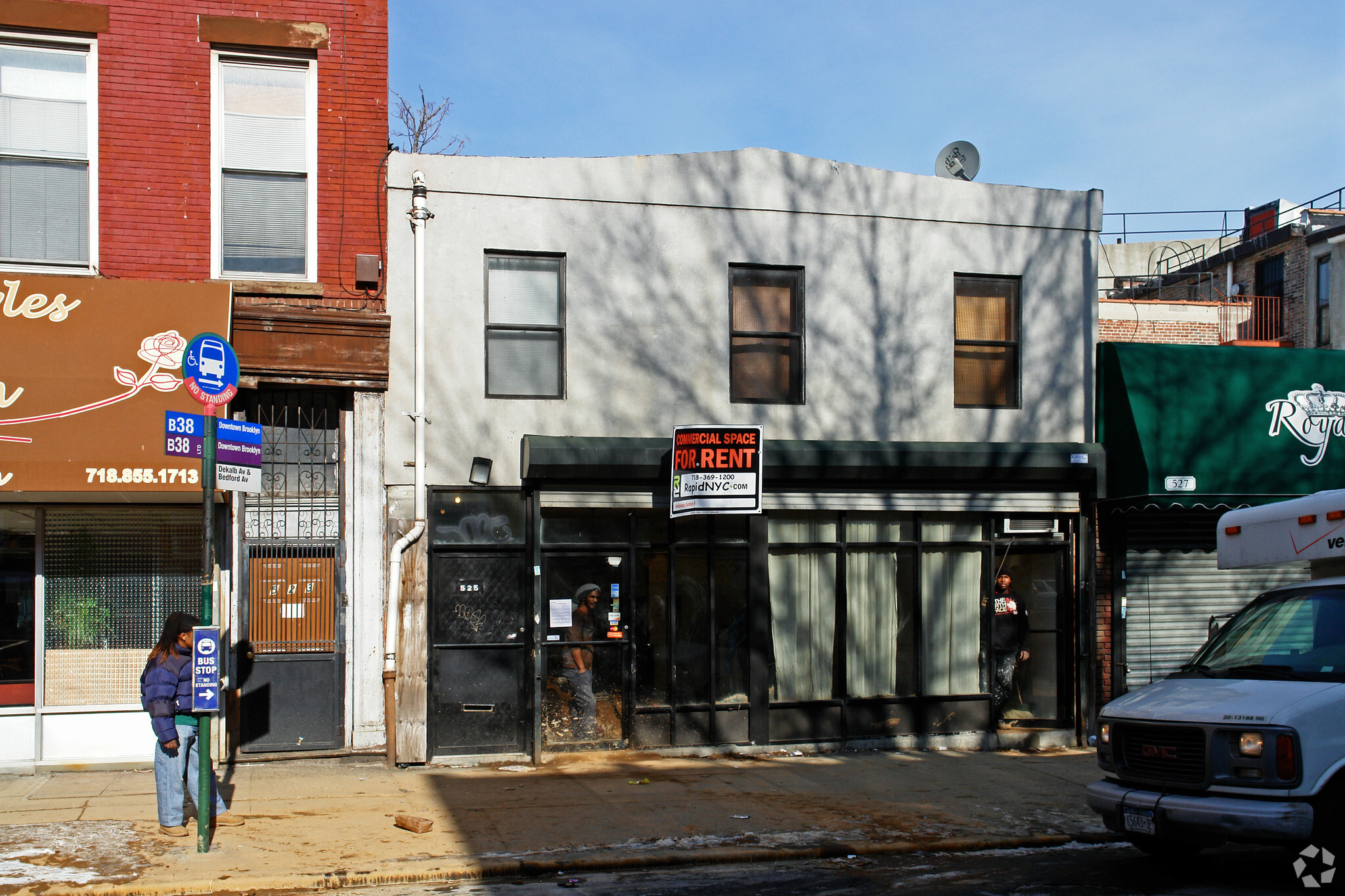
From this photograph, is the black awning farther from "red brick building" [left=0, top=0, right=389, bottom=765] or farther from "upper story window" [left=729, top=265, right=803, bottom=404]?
"red brick building" [left=0, top=0, right=389, bottom=765]

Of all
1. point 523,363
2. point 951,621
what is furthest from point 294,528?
point 951,621

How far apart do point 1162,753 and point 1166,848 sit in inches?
40.3

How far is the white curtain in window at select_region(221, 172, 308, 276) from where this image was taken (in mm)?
12172

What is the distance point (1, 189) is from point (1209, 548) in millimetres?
14930

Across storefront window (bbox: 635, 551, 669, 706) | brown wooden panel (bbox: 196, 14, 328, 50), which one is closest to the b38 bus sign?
storefront window (bbox: 635, 551, 669, 706)

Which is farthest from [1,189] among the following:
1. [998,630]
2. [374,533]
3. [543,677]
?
[998,630]

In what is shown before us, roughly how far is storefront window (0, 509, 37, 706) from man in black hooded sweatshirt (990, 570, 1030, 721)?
1091cm

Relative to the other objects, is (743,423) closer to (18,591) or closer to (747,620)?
(747,620)

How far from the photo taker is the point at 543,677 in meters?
12.3

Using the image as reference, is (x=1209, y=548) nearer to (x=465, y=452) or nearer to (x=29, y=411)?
(x=465, y=452)

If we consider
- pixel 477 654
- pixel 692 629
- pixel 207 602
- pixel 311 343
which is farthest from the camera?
pixel 692 629

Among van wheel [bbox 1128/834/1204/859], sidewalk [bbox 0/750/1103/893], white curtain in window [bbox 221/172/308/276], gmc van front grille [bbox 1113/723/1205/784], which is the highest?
white curtain in window [bbox 221/172/308/276]

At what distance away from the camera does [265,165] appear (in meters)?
12.3

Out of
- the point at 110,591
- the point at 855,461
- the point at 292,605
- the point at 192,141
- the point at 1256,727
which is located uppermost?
the point at 192,141
